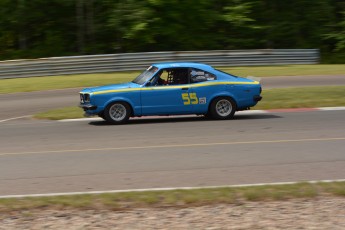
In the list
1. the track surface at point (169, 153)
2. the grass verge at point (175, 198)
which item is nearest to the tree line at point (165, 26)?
the track surface at point (169, 153)

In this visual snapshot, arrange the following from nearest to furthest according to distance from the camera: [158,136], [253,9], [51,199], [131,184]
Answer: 1. [51,199]
2. [131,184]
3. [158,136]
4. [253,9]

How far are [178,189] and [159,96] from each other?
7582 mm


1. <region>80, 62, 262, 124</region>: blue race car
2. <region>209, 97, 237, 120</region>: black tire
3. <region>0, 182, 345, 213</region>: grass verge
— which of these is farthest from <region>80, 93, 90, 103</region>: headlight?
<region>0, 182, 345, 213</region>: grass verge

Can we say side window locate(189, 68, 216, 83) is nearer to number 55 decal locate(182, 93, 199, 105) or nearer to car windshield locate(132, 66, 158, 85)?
number 55 decal locate(182, 93, 199, 105)

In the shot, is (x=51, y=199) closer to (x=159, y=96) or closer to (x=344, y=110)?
(x=159, y=96)

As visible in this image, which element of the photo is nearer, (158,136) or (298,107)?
(158,136)

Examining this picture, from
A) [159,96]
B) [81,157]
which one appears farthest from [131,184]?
[159,96]

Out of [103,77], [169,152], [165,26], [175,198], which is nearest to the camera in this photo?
[175,198]

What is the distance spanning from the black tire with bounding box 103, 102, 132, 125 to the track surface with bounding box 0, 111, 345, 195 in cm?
27

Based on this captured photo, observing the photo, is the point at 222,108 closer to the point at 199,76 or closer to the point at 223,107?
the point at 223,107

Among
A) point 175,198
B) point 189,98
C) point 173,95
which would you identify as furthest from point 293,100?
point 175,198

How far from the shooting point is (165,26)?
3350 cm

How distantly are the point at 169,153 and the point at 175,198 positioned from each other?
3786 millimetres

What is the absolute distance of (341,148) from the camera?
11164mm
